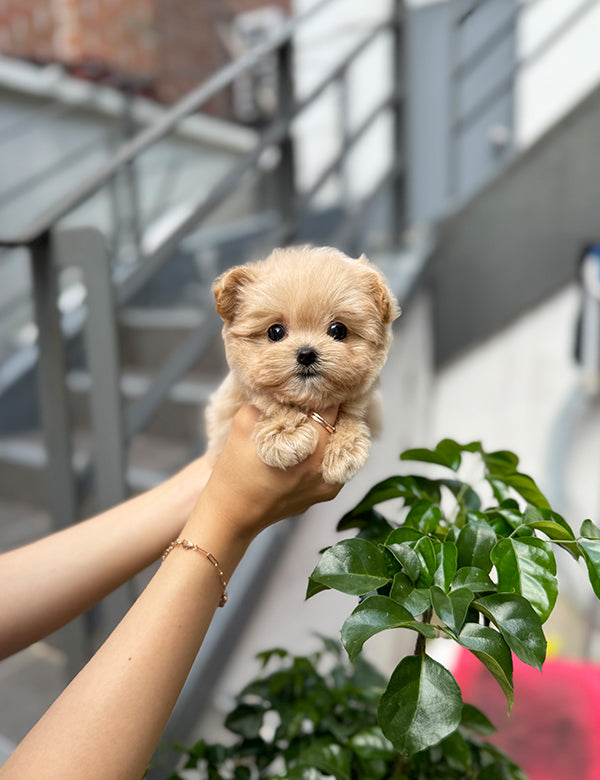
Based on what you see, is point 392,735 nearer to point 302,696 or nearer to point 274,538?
point 302,696

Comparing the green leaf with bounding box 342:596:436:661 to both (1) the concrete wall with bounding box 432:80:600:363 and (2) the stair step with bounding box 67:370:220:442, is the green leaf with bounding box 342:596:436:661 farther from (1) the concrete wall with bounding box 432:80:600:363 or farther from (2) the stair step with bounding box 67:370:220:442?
(1) the concrete wall with bounding box 432:80:600:363

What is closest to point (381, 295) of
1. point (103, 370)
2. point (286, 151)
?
point (103, 370)

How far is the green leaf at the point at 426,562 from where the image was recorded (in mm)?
502

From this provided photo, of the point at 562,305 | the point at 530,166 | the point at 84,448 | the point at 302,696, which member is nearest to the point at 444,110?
the point at 530,166

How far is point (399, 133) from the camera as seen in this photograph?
2.24m

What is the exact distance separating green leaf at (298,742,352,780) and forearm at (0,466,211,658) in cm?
27

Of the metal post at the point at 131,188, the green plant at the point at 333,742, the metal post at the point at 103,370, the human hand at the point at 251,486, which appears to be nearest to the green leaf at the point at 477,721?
the green plant at the point at 333,742

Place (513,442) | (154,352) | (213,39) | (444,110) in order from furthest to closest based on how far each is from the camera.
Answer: (213,39)
(444,110)
(154,352)
(513,442)

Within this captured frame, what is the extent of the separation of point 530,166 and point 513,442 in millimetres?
872

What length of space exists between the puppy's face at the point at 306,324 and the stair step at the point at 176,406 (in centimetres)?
135

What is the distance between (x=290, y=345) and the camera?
479 mm

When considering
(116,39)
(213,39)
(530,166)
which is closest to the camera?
(530,166)

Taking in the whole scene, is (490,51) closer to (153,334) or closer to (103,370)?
(153,334)

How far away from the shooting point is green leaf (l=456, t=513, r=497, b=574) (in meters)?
0.53
